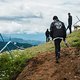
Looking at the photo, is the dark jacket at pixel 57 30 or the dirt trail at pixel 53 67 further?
the dark jacket at pixel 57 30

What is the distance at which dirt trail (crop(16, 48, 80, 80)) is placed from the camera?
894 inches

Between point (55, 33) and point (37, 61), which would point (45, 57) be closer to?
point (37, 61)

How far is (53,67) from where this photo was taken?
23.9 m

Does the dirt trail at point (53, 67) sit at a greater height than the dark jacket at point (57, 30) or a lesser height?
lesser

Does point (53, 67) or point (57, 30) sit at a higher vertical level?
point (57, 30)

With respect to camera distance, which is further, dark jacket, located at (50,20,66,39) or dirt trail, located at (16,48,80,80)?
dark jacket, located at (50,20,66,39)

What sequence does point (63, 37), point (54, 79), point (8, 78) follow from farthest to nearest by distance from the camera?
point (8, 78) → point (63, 37) → point (54, 79)

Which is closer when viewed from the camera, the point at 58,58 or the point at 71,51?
the point at 58,58

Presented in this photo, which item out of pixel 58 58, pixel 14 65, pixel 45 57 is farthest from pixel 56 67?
pixel 14 65

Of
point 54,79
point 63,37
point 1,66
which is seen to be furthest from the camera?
point 1,66

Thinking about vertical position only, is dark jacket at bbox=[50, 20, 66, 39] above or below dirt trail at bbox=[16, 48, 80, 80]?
above

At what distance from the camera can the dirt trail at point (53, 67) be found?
74.5 ft

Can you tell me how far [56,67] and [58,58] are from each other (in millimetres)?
832

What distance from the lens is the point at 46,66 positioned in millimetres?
24531
